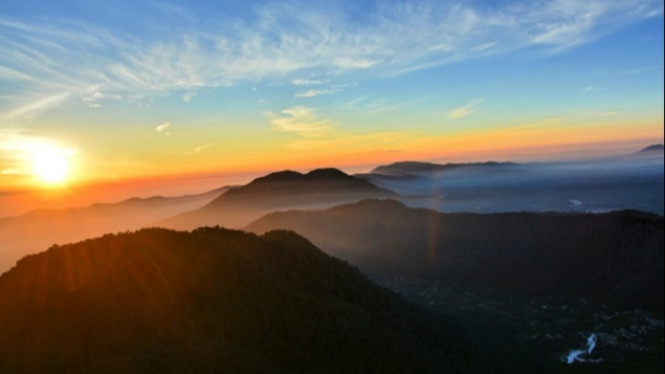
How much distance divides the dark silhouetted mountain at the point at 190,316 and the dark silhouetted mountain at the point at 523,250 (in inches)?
2229

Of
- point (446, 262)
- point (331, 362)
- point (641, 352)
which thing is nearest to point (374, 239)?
point (446, 262)

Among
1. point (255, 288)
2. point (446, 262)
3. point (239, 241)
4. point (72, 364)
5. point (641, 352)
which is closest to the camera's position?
point (72, 364)

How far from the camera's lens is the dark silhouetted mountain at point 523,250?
89.3 metres

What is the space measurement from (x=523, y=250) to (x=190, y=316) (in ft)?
324

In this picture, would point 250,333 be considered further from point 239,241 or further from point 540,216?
point 540,216

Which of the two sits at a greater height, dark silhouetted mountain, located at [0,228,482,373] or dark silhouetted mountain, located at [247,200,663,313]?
dark silhouetted mountain, located at [0,228,482,373]

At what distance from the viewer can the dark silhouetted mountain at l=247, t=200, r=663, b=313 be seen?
89312mm

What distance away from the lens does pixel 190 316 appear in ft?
106

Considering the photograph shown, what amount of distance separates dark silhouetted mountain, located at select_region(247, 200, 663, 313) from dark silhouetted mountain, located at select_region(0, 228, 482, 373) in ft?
186

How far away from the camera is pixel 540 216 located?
11950cm

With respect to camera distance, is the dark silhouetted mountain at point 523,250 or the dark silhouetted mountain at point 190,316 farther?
the dark silhouetted mountain at point 523,250

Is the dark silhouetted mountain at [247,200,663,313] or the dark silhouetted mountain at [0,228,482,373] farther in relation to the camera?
the dark silhouetted mountain at [247,200,663,313]

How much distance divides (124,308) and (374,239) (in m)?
106

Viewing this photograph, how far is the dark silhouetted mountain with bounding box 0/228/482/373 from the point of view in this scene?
1069 inches
